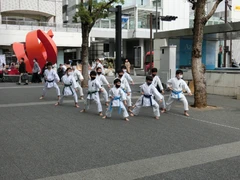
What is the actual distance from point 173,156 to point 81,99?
27.3 ft

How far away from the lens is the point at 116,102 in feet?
30.4

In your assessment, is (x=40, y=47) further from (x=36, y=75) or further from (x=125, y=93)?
(x=125, y=93)

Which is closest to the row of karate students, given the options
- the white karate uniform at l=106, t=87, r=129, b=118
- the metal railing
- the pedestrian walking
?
the white karate uniform at l=106, t=87, r=129, b=118

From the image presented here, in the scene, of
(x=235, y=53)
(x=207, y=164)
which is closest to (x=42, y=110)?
(x=207, y=164)

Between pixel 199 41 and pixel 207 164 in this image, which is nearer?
pixel 207 164

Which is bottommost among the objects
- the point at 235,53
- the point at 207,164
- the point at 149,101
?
the point at 207,164

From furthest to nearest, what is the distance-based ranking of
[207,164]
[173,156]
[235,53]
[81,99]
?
[235,53], [81,99], [173,156], [207,164]

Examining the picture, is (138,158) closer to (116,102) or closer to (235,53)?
(116,102)

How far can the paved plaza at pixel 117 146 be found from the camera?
16.6 ft

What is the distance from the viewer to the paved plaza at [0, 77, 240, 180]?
5.06 meters

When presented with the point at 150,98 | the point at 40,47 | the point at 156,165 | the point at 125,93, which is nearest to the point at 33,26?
the point at 40,47

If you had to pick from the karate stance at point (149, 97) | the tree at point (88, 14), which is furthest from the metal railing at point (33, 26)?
the karate stance at point (149, 97)

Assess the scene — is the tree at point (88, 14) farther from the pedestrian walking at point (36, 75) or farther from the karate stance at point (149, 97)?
the karate stance at point (149, 97)

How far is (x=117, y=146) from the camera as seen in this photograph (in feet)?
21.5
